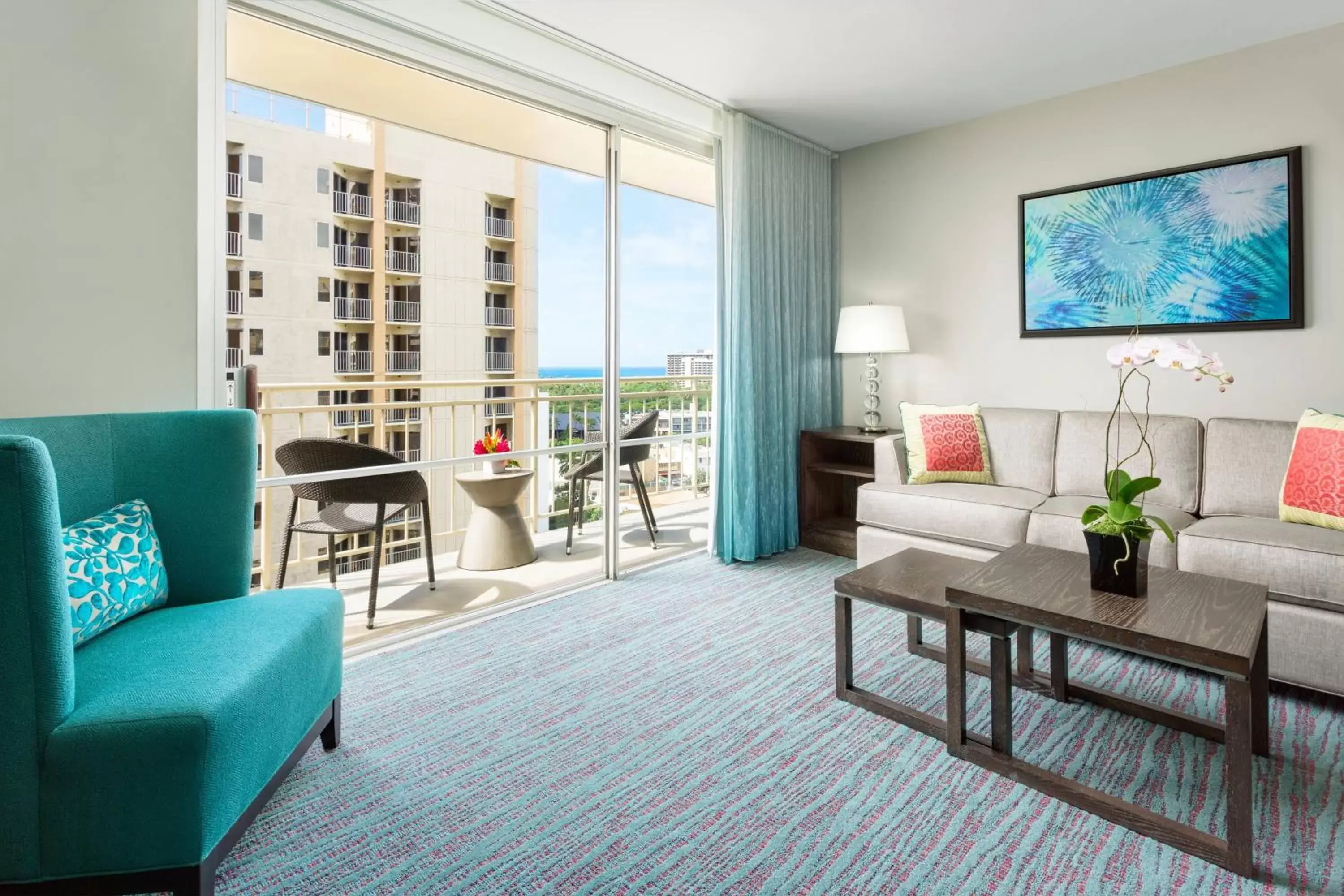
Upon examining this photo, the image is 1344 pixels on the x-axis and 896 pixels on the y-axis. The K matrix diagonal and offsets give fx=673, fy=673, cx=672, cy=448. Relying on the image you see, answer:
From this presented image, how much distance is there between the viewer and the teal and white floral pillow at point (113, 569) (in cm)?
148

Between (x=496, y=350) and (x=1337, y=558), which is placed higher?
Answer: (x=496, y=350)

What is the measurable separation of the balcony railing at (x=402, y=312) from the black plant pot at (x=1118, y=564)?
370 cm

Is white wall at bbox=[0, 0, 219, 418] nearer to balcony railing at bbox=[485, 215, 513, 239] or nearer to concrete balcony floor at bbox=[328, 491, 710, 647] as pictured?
concrete balcony floor at bbox=[328, 491, 710, 647]

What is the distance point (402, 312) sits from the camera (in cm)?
409

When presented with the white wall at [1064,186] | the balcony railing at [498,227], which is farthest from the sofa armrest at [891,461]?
the balcony railing at [498,227]

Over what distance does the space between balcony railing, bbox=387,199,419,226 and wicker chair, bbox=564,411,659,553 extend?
1692 millimetres

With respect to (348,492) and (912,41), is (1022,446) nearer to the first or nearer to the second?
(912,41)

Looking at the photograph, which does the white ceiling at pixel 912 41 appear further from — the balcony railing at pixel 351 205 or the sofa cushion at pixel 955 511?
the sofa cushion at pixel 955 511

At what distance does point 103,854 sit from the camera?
1.19 metres

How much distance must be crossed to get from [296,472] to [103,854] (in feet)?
6.18

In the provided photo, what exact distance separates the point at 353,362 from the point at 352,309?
0.31m

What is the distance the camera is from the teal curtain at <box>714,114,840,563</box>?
385 centimetres

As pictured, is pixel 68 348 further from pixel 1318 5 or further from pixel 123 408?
pixel 1318 5

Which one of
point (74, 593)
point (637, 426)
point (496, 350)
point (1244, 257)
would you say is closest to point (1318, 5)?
point (1244, 257)
